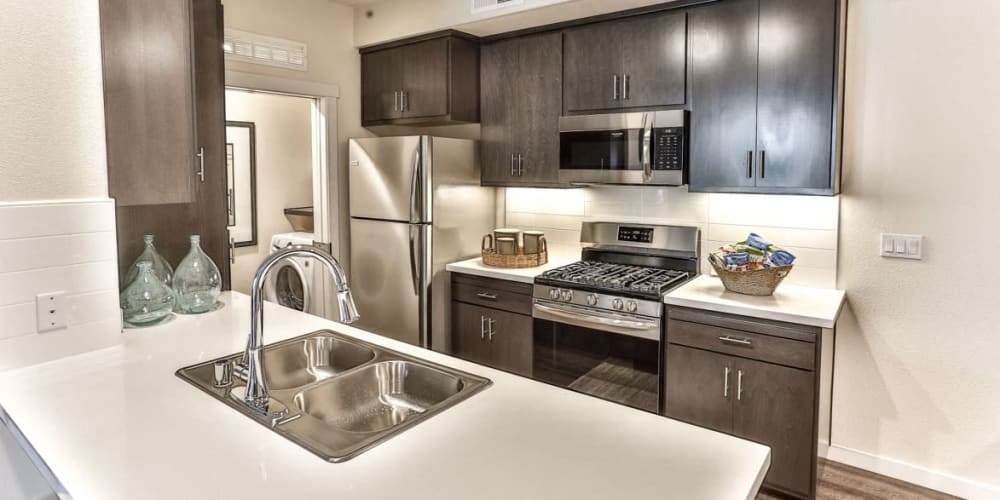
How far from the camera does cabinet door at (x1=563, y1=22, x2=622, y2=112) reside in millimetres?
3236

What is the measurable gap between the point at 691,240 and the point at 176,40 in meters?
2.58

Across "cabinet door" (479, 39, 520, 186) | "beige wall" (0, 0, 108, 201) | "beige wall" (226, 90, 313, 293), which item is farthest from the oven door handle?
"beige wall" (226, 90, 313, 293)

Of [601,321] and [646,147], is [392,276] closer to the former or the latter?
[601,321]

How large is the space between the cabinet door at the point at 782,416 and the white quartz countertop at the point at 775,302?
224 mm

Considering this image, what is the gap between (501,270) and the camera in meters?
3.48

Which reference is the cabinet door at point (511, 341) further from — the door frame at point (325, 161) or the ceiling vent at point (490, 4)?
the ceiling vent at point (490, 4)

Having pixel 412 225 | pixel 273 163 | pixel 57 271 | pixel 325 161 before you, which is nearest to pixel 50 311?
pixel 57 271

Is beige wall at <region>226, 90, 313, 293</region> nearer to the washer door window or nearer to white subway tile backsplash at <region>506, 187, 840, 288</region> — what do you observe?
the washer door window

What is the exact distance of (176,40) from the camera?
6.08ft

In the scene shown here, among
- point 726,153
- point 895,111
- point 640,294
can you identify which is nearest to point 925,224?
point 895,111

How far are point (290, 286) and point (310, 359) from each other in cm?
284

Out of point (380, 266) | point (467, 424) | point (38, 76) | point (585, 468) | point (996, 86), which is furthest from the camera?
point (380, 266)

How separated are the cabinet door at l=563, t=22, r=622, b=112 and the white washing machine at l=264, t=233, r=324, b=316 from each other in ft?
6.93

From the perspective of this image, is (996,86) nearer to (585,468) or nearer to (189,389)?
(585,468)
